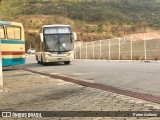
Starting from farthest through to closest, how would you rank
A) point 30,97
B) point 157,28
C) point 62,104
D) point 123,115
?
point 157,28 < point 30,97 < point 62,104 < point 123,115

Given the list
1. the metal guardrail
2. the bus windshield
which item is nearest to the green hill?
the metal guardrail

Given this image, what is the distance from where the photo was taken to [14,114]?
6.31 metres

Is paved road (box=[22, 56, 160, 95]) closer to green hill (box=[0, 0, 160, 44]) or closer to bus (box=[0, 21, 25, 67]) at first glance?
bus (box=[0, 21, 25, 67])

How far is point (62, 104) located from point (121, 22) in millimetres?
92849

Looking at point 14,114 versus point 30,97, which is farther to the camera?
point 30,97

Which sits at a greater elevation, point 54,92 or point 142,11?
point 142,11

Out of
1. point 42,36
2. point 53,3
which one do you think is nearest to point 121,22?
point 53,3

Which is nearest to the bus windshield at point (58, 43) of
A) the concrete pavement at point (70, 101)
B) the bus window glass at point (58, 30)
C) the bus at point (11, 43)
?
the bus window glass at point (58, 30)

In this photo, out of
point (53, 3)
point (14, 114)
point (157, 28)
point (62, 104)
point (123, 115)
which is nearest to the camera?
point (14, 114)

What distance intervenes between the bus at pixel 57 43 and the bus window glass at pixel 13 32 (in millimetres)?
4780

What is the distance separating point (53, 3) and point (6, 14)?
46.4ft

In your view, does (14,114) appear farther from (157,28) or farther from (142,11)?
(142,11)

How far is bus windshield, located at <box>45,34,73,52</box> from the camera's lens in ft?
107

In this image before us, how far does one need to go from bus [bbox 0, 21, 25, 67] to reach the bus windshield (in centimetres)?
490
